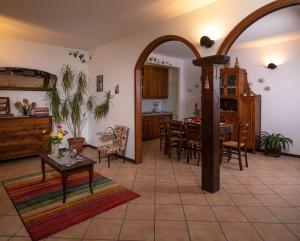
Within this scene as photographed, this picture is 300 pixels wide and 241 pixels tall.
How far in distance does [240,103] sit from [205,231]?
3892 mm

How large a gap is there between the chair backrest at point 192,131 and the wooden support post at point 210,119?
1.31 meters

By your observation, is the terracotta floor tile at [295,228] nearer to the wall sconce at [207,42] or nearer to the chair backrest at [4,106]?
the wall sconce at [207,42]

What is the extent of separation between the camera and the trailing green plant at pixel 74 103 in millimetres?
5156

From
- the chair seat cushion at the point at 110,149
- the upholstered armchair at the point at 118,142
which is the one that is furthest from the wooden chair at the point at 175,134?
the chair seat cushion at the point at 110,149

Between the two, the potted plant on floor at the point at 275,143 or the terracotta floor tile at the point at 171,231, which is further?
the potted plant on floor at the point at 275,143

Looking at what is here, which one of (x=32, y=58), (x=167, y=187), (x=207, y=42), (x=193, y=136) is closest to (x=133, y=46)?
(x=207, y=42)

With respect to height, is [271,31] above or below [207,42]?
above

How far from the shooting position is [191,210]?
2.60 m

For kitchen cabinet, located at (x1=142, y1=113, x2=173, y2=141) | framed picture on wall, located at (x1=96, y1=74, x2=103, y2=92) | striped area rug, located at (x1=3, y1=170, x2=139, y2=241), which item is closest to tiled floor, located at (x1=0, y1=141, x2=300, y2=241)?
striped area rug, located at (x1=3, y1=170, x2=139, y2=241)

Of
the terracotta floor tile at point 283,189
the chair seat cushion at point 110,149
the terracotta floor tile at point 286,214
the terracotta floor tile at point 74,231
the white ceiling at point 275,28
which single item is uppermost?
the white ceiling at point 275,28

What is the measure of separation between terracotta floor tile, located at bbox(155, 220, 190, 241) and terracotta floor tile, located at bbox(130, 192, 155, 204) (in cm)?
49

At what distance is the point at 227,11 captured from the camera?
9.38 feet

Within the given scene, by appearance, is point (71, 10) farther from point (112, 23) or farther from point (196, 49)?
point (196, 49)

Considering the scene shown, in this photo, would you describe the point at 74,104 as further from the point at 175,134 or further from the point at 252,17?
the point at 252,17
